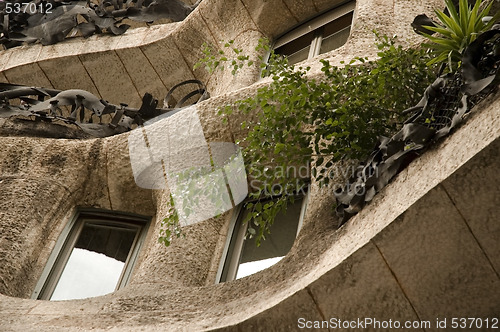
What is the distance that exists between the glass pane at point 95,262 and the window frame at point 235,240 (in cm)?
87

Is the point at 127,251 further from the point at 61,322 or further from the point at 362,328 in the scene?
the point at 362,328

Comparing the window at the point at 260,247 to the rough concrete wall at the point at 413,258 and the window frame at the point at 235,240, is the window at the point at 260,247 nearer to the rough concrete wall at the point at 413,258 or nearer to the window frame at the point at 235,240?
the window frame at the point at 235,240

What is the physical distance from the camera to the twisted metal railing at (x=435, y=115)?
355 centimetres

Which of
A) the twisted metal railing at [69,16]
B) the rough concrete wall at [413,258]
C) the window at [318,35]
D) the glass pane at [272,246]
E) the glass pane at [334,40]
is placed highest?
the twisted metal railing at [69,16]

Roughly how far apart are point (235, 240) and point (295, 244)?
3.99ft

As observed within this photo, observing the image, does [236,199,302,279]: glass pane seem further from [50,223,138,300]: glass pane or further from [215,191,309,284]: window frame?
[50,223,138,300]: glass pane

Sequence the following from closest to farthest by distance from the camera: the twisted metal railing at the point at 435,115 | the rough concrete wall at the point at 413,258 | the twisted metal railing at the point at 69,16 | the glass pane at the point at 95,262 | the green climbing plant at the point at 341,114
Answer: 1. the rough concrete wall at the point at 413,258
2. the twisted metal railing at the point at 435,115
3. the green climbing plant at the point at 341,114
4. the glass pane at the point at 95,262
5. the twisted metal railing at the point at 69,16

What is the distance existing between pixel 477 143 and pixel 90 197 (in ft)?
12.3

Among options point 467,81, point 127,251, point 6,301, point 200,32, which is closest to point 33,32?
point 200,32

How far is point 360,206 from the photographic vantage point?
3.85 m

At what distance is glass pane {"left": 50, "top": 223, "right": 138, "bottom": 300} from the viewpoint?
5449 mm

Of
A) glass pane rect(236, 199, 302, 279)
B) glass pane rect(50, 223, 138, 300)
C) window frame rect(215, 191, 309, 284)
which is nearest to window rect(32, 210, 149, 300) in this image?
glass pane rect(50, 223, 138, 300)

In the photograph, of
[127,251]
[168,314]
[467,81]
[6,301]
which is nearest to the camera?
[467,81]

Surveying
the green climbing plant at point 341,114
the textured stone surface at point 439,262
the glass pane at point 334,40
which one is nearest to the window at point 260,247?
the green climbing plant at point 341,114
